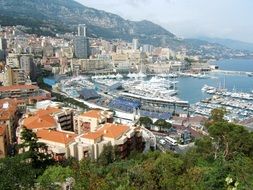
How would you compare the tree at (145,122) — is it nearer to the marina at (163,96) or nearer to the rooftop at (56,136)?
the marina at (163,96)

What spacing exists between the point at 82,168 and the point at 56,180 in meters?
1.06

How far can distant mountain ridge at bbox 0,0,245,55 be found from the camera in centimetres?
8787

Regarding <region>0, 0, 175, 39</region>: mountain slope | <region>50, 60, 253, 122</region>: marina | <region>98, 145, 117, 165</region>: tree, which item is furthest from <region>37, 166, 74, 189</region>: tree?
<region>0, 0, 175, 39</region>: mountain slope

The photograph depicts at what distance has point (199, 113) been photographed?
2845 cm

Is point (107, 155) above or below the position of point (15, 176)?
below

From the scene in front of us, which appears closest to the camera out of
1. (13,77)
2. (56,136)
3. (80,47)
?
(56,136)

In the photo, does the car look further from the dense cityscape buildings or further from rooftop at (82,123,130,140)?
rooftop at (82,123,130,140)

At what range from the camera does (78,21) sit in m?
113

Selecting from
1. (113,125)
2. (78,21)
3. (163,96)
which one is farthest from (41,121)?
(78,21)

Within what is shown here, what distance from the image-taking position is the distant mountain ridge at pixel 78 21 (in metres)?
87.9

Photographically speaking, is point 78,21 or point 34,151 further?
point 78,21

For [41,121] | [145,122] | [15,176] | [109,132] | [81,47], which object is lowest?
[145,122]

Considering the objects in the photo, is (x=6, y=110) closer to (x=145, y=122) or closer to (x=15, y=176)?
(x=145, y=122)

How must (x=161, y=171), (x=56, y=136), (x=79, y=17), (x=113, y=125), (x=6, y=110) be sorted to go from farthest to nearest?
(x=79, y=17)
(x=6, y=110)
(x=113, y=125)
(x=56, y=136)
(x=161, y=171)
